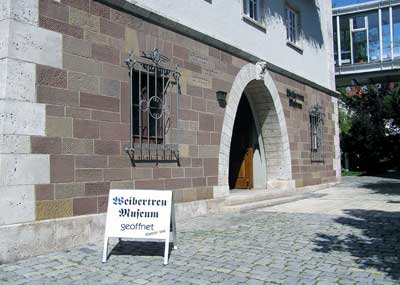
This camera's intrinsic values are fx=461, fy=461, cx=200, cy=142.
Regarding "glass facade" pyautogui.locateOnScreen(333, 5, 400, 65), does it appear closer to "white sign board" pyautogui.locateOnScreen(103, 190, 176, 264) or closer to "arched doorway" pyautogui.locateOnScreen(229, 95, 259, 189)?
"arched doorway" pyautogui.locateOnScreen(229, 95, 259, 189)

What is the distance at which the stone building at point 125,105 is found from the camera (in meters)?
5.73

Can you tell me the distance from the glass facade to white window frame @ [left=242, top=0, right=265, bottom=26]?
1049cm

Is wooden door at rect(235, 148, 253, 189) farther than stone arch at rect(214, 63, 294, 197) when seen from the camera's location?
Yes

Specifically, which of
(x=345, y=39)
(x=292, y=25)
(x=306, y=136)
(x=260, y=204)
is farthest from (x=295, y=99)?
(x=345, y=39)

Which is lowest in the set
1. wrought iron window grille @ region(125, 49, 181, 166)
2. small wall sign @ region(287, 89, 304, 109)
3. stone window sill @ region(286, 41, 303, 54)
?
wrought iron window grille @ region(125, 49, 181, 166)

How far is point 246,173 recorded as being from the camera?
43.9 feet

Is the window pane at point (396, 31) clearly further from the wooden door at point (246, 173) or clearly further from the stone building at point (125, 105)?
the wooden door at point (246, 173)

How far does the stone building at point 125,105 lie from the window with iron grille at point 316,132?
6.46 ft

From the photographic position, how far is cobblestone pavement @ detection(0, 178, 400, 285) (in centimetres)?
472

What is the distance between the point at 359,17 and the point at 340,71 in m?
2.75

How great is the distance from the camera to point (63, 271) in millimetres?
5016

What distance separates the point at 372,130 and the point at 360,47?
14.6 ft

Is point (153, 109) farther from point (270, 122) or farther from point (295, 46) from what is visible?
point (295, 46)

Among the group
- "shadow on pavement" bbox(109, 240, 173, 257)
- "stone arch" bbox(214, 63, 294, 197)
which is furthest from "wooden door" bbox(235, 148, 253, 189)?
"shadow on pavement" bbox(109, 240, 173, 257)
